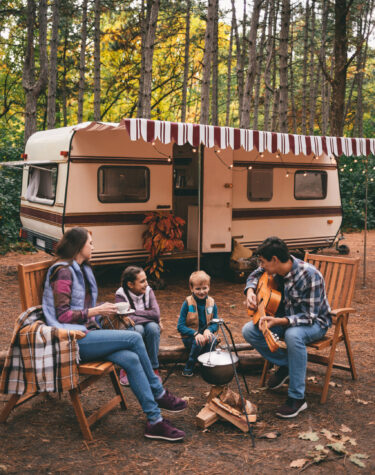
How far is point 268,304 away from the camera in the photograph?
3979 mm

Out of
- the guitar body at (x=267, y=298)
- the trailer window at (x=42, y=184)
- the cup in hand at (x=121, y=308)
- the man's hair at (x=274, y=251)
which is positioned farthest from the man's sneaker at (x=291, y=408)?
the trailer window at (x=42, y=184)

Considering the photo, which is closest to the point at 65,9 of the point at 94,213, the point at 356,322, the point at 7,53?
the point at 7,53

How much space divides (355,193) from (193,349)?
14736 millimetres

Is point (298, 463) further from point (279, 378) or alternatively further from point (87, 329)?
point (87, 329)

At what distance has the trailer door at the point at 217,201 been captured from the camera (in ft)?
27.9

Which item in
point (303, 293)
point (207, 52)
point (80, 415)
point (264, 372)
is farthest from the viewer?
point (207, 52)

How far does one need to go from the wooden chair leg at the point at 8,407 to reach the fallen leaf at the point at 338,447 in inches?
86.3

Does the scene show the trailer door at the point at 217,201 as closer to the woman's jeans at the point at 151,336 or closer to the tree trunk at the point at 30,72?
the woman's jeans at the point at 151,336

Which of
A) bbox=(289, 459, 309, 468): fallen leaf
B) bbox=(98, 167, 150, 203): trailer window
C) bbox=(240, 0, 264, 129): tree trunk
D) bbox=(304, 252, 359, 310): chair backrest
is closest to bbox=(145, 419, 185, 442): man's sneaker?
bbox=(289, 459, 309, 468): fallen leaf

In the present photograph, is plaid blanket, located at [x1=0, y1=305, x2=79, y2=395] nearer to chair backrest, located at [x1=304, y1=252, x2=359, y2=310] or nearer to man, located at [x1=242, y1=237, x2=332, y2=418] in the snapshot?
man, located at [x1=242, y1=237, x2=332, y2=418]

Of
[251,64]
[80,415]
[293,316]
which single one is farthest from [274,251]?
[251,64]

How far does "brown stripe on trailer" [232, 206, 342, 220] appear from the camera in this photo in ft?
29.8

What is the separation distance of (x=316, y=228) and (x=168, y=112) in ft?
48.9

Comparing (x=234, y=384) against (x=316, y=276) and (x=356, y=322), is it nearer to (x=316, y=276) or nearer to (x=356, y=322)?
(x=316, y=276)
